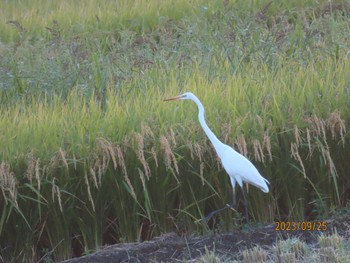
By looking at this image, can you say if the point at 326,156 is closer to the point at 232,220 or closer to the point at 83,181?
the point at 232,220

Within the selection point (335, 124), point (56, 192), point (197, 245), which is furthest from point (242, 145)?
point (56, 192)

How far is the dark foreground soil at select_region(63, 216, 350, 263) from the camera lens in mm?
4133

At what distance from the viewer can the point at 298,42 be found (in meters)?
6.52

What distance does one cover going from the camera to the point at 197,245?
4.24 meters

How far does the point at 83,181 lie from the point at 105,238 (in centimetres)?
37

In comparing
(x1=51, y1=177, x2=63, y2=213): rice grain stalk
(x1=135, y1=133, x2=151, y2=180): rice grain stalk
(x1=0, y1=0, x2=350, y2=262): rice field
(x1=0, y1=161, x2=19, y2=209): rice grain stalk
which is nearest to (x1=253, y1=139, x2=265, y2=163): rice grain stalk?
(x1=0, y1=0, x2=350, y2=262): rice field

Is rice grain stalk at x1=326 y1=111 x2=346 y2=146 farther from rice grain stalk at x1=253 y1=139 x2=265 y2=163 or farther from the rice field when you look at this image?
rice grain stalk at x1=253 y1=139 x2=265 y2=163

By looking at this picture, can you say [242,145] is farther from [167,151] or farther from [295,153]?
[167,151]

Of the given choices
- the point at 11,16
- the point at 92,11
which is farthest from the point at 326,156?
the point at 11,16

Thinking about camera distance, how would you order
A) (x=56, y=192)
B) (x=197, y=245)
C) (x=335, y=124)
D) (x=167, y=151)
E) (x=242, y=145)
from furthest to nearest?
1. (x=335, y=124)
2. (x=242, y=145)
3. (x=56, y=192)
4. (x=167, y=151)
5. (x=197, y=245)

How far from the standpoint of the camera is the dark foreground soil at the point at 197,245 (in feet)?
13.6

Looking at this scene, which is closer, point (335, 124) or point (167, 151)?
point (167, 151)

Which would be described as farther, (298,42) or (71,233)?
(298,42)
